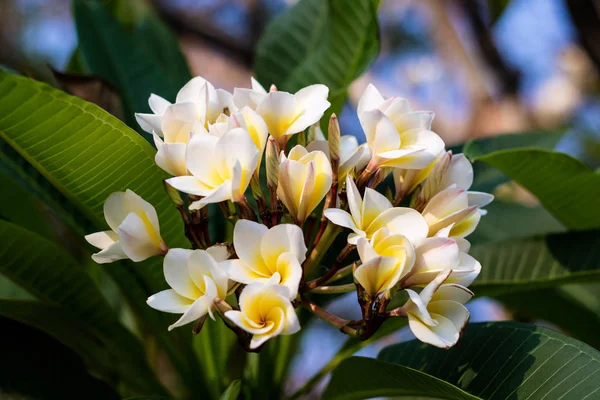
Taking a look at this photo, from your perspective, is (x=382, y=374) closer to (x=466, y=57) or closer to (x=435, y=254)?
(x=435, y=254)

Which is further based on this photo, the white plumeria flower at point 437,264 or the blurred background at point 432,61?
the blurred background at point 432,61

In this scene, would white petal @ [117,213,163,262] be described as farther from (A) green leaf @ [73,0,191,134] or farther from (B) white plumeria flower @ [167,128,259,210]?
(A) green leaf @ [73,0,191,134]

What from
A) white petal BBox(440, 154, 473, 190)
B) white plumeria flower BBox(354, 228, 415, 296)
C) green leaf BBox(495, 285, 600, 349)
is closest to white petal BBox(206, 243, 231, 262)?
white plumeria flower BBox(354, 228, 415, 296)

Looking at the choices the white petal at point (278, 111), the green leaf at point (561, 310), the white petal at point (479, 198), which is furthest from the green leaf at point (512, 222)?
the white petal at point (278, 111)

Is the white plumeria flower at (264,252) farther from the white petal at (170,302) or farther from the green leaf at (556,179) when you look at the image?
the green leaf at (556,179)

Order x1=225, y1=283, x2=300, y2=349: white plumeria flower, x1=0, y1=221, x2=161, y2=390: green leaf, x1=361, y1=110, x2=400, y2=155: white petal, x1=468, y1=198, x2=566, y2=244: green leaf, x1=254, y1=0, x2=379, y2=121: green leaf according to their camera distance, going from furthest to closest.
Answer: x1=468, y1=198, x2=566, y2=244: green leaf < x1=254, y1=0, x2=379, y2=121: green leaf < x1=0, y1=221, x2=161, y2=390: green leaf < x1=361, y1=110, x2=400, y2=155: white petal < x1=225, y1=283, x2=300, y2=349: white plumeria flower

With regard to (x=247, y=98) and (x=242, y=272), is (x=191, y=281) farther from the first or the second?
(x=247, y=98)

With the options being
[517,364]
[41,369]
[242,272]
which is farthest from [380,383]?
[41,369]
